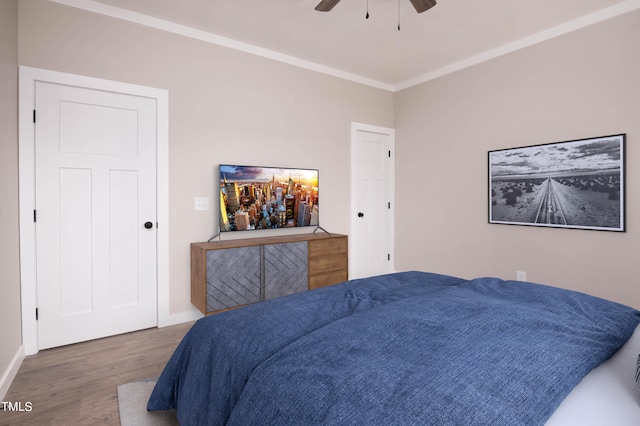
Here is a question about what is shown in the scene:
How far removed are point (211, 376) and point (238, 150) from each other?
264 centimetres

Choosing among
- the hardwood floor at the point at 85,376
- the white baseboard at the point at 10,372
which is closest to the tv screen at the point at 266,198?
the hardwood floor at the point at 85,376

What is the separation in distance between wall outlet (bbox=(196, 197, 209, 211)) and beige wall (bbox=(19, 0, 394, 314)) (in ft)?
0.18

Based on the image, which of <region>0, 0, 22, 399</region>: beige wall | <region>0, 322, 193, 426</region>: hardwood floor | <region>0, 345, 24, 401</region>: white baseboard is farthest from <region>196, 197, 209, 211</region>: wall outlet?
<region>0, 345, 24, 401</region>: white baseboard

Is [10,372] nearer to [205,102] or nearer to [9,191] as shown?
[9,191]

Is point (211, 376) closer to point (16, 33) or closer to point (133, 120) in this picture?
point (133, 120)

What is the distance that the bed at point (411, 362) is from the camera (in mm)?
833

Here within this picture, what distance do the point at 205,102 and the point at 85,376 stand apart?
245 centimetres

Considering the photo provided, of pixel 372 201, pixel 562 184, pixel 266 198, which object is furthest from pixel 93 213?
pixel 562 184

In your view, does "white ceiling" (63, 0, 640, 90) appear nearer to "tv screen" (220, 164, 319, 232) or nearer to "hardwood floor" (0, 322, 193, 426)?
"tv screen" (220, 164, 319, 232)

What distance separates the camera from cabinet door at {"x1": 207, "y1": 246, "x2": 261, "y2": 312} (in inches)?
118

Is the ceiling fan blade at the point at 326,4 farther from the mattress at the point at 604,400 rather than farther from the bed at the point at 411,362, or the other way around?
the mattress at the point at 604,400

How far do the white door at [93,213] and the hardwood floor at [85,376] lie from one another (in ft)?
0.65

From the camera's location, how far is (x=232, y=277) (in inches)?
122

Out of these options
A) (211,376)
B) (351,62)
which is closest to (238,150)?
(351,62)
